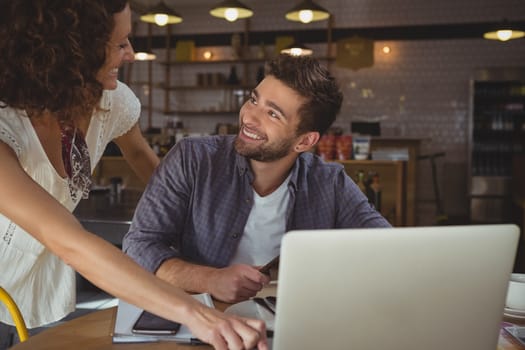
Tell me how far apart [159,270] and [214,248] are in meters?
0.26

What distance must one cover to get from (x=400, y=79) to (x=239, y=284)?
809 centimetres

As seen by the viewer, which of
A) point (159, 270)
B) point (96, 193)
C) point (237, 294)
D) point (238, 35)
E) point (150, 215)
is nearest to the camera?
point (237, 294)

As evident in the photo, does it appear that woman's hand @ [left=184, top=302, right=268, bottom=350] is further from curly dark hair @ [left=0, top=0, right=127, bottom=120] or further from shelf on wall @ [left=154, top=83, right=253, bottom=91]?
shelf on wall @ [left=154, top=83, right=253, bottom=91]

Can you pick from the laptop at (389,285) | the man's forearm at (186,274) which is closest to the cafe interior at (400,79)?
the man's forearm at (186,274)

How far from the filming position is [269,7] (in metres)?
9.40

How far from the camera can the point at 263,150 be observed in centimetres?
182

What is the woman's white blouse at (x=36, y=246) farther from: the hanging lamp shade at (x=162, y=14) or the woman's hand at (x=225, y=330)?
the hanging lamp shade at (x=162, y=14)

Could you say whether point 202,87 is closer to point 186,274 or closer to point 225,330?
point 186,274

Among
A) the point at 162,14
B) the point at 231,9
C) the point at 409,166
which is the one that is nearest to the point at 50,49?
the point at 231,9

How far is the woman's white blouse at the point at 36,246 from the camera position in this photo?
4.65ft

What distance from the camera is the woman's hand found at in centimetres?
89

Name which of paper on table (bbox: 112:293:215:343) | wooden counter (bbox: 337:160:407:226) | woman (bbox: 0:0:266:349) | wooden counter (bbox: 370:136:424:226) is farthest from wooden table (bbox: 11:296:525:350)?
wooden counter (bbox: 370:136:424:226)

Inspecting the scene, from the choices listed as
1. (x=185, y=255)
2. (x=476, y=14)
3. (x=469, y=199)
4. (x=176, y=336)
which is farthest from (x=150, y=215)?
(x=476, y=14)

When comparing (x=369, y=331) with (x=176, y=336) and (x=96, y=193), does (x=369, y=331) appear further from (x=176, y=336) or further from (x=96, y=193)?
(x=96, y=193)
